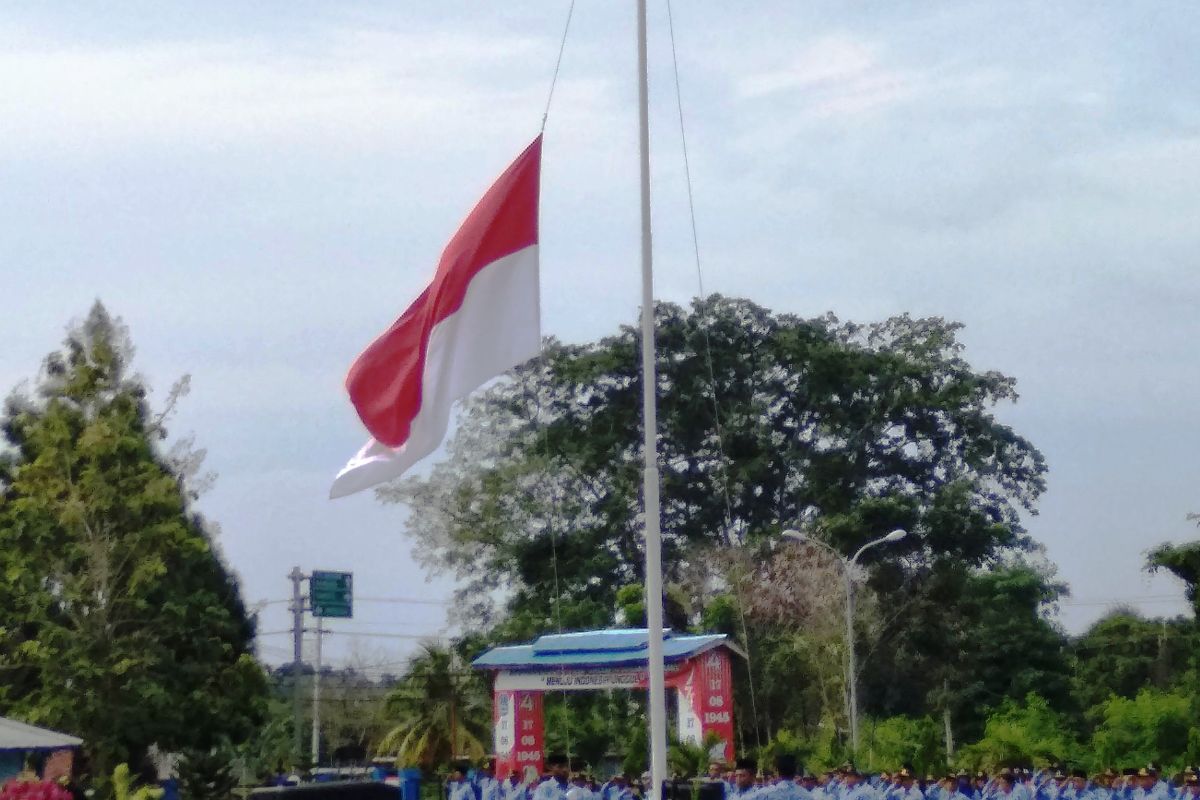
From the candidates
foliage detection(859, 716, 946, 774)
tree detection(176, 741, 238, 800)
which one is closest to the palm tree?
tree detection(176, 741, 238, 800)

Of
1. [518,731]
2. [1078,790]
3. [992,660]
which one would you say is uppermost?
[992,660]

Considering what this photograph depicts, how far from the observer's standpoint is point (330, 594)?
137ft

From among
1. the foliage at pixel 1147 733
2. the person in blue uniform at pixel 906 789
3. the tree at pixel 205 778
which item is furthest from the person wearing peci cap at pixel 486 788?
→ the foliage at pixel 1147 733

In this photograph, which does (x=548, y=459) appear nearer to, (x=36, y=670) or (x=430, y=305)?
(x=36, y=670)

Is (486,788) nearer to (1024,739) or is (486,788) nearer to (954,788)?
(954,788)

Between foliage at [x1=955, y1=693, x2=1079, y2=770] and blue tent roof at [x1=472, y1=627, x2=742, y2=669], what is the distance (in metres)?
4.27

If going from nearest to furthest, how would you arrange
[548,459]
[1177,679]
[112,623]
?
[112,623] < [1177,679] < [548,459]

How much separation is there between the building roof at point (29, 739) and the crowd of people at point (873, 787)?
18.2 ft

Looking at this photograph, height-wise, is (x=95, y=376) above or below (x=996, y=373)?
below

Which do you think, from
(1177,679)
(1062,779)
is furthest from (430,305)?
(1177,679)

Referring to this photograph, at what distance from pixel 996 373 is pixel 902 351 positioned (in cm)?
265

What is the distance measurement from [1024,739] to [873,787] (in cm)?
1445

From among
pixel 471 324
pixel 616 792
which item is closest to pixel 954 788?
pixel 616 792

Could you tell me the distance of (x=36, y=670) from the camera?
3141 centimetres
